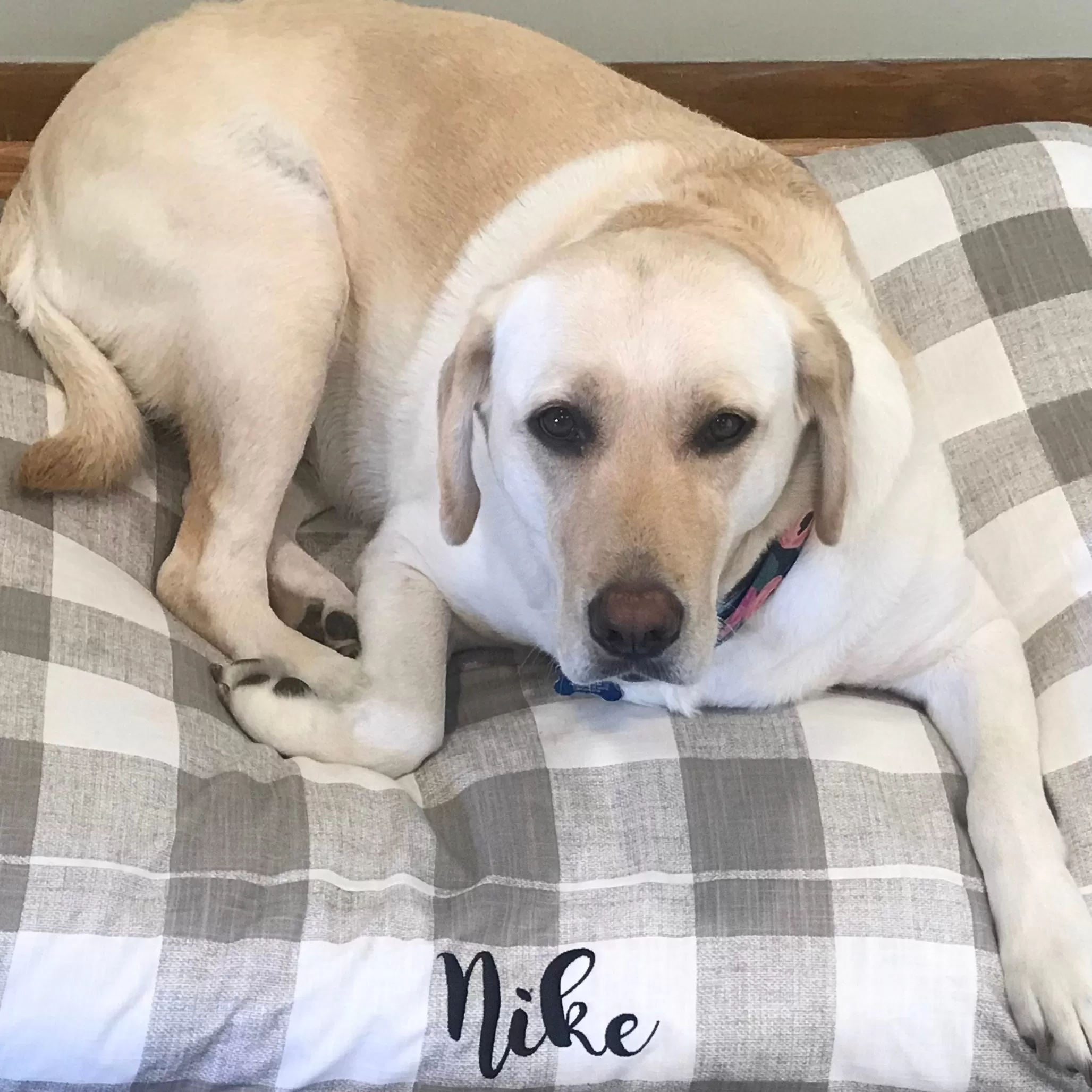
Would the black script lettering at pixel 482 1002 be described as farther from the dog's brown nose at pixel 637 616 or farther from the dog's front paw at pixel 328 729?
the dog's brown nose at pixel 637 616

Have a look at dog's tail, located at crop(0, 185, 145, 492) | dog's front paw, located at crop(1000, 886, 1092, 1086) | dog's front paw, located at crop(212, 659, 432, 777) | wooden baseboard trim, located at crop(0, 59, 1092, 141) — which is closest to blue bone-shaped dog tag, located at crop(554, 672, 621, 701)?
dog's front paw, located at crop(212, 659, 432, 777)

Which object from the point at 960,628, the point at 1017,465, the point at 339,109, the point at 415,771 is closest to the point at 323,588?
the point at 415,771

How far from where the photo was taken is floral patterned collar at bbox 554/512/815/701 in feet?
5.03

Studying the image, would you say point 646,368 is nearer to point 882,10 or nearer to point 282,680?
point 282,680

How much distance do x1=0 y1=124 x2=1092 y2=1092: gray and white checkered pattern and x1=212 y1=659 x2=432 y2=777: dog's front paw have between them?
35 millimetres

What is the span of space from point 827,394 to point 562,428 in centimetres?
32

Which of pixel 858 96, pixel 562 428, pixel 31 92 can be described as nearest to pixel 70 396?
pixel 562 428

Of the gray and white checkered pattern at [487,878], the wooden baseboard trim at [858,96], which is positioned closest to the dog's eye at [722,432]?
the gray and white checkered pattern at [487,878]

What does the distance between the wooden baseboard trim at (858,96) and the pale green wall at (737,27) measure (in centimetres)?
4

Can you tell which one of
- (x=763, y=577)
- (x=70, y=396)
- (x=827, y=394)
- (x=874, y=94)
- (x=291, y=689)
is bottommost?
(x=291, y=689)

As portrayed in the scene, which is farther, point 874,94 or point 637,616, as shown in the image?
point 874,94

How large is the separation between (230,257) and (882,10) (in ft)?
6.23

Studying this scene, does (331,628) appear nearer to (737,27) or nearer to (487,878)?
(487,878)

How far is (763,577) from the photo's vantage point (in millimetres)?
1534
